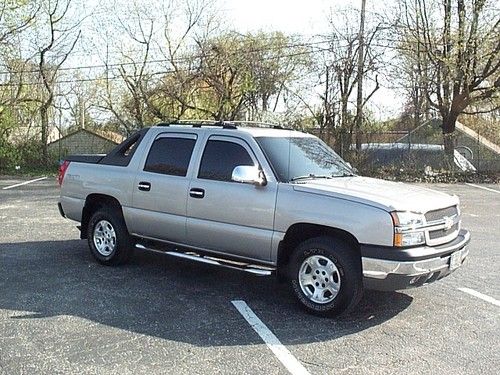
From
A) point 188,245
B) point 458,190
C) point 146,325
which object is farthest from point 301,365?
point 458,190

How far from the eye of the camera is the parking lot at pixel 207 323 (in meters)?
3.94

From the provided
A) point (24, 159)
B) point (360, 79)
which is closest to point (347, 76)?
point (360, 79)

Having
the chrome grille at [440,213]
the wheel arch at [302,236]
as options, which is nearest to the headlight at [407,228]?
the chrome grille at [440,213]

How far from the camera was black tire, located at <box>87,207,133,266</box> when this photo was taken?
6.55 metres

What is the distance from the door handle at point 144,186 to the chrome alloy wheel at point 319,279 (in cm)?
218

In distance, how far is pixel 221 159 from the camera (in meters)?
5.80

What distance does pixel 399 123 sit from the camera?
20.6 meters

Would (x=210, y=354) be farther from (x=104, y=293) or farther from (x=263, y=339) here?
(x=104, y=293)

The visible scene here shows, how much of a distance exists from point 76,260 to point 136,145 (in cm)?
177

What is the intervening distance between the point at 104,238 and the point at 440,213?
4.10 metres

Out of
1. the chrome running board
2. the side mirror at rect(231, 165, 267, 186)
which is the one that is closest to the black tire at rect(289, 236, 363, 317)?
the chrome running board

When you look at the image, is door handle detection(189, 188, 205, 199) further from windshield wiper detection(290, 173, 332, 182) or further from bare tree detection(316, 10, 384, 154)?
bare tree detection(316, 10, 384, 154)

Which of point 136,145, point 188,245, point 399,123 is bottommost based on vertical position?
point 188,245

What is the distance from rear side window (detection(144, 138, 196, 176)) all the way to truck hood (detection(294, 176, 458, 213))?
1.53m
